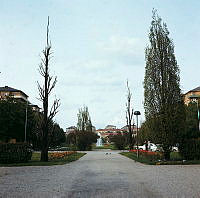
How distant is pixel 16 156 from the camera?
17078 millimetres

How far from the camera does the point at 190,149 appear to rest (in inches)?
700

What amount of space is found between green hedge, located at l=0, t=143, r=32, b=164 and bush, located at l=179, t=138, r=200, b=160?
1140cm

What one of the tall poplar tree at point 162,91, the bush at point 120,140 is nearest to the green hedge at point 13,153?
the tall poplar tree at point 162,91

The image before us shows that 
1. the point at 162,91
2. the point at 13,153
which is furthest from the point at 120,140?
the point at 13,153

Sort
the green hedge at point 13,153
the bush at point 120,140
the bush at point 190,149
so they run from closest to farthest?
the green hedge at point 13,153
the bush at point 190,149
the bush at point 120,140

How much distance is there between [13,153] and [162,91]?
11981 millimetres

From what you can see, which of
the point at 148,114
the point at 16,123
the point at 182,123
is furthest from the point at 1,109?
the point at 182,123

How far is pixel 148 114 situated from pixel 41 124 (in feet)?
27.7

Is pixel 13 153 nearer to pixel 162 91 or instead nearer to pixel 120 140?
pixel 162 91

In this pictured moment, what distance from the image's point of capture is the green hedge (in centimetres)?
1692

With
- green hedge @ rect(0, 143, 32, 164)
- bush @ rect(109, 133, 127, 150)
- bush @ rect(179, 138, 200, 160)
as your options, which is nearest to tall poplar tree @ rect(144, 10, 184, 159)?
bush @ rect(179, 138, 200, 160)

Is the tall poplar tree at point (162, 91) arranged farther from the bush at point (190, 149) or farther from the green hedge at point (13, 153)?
Answer: the green hedge at point (13, 153)

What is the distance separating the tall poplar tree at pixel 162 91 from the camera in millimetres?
18453

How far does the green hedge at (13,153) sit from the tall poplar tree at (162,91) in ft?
31.7
